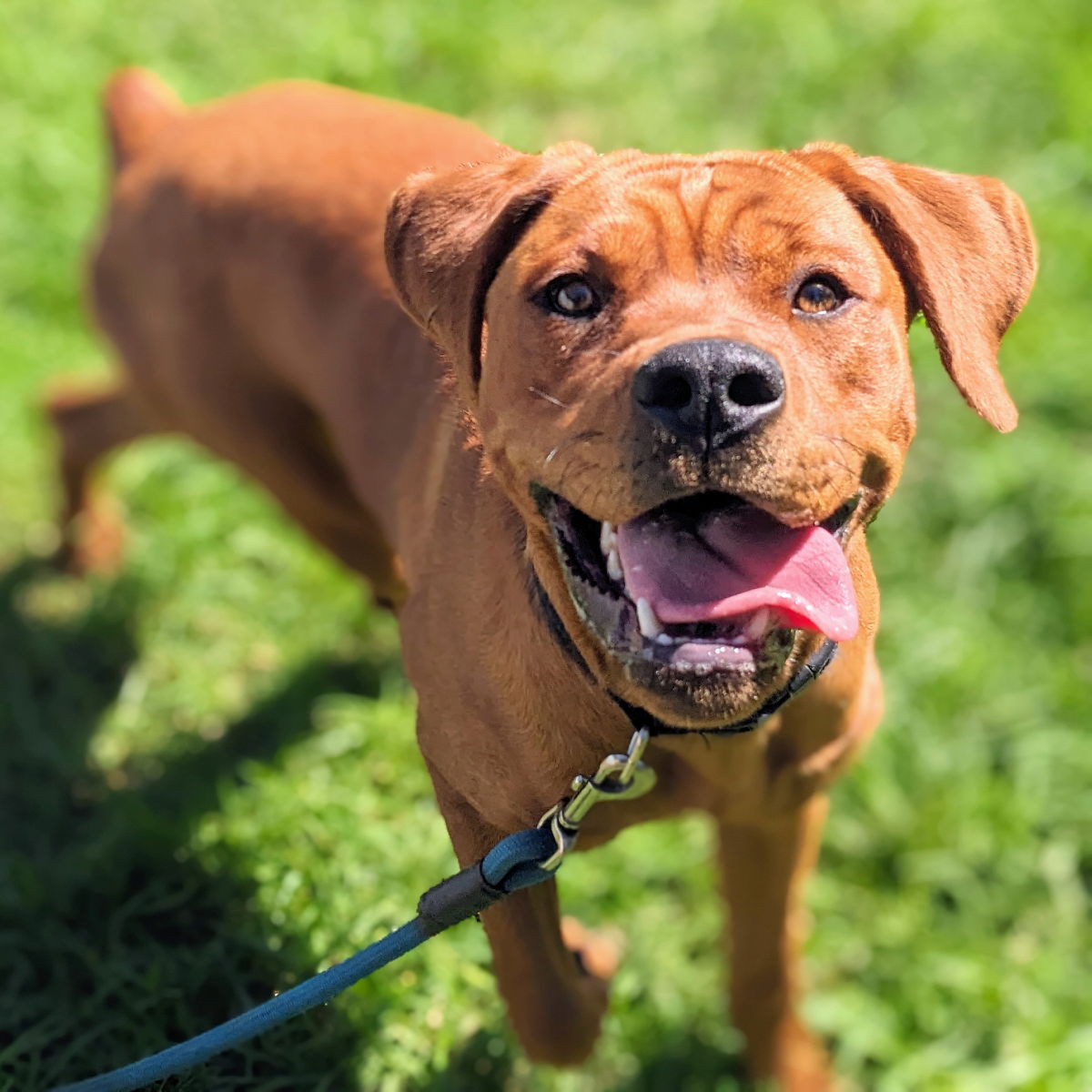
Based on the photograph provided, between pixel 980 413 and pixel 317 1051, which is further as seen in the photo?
pixel 317 1051

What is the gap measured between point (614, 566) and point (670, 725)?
30 centimetres

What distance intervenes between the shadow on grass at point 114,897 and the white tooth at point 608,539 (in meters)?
1.31

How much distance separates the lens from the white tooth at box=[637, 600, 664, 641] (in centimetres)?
221

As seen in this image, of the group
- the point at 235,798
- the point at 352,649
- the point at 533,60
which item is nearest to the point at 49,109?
the point at 533,60

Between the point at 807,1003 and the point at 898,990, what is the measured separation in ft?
0.91

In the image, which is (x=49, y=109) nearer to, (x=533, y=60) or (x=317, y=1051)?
(x=533, y=60)

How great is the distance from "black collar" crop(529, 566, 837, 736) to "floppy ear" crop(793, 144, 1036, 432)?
0.55 metres

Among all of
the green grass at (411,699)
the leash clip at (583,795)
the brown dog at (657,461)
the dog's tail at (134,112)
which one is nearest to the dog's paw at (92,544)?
the green grass at (411,699)

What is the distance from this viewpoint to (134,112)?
4.28 metres

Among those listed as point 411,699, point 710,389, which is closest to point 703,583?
point 710,389

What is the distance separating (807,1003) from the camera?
3877mm

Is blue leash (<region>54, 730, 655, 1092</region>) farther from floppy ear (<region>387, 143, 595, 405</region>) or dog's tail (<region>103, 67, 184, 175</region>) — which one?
dog's tail (<region>103, 67, 184, 175</region>)

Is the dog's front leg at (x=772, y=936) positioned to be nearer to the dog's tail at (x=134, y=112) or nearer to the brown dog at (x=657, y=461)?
the brown dog at (x=657, y=461)

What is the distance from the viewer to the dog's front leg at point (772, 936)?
3283mm
